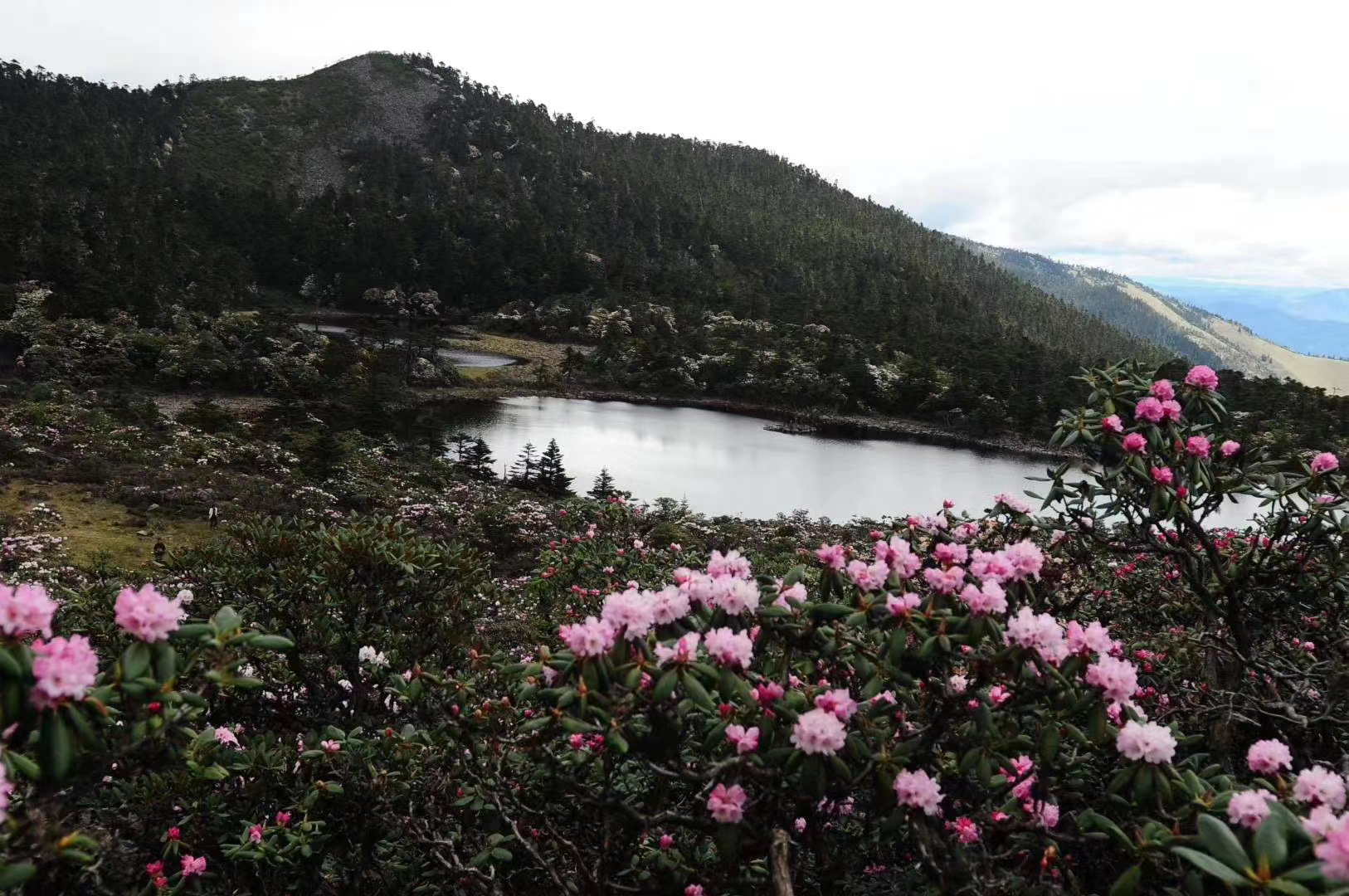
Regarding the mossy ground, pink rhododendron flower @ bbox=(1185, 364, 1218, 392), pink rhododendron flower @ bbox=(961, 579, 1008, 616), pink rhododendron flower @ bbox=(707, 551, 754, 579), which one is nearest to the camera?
pink rhododendron flower @ bbox=(961, 579, 1008, 616)

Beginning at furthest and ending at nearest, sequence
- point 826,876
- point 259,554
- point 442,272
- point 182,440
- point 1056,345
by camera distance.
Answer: point 1056,345 < point 442,272 < point 182,440 < point 259,554 < point 826,876

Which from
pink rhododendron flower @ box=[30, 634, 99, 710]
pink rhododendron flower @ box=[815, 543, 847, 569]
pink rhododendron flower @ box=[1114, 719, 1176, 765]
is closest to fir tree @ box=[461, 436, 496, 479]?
pink rhododendron flower @ box=[815, 543, 847, 569]

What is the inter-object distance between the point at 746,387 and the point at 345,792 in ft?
158

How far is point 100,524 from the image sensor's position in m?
14.8

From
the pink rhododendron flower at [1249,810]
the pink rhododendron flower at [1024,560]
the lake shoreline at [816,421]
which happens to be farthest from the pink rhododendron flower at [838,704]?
the lake shoreline at [816,421]

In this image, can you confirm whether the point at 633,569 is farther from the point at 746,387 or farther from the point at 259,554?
the point at 746,387

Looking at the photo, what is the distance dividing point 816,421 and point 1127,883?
147 ft

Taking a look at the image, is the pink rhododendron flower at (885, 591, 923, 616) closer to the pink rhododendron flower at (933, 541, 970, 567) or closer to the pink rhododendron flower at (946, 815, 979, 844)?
the pink rhododendron flower at (933, 541, 970, 567)

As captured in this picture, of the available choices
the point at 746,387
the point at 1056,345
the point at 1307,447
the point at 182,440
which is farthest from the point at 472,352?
the point at 1056,345

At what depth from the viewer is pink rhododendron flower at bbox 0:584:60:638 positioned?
151 centimetres

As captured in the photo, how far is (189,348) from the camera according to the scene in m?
34.6

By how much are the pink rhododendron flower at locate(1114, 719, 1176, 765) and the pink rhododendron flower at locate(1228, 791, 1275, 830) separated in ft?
0.66

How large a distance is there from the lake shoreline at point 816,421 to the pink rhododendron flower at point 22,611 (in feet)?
135

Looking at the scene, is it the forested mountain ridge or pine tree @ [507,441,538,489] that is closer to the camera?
pine tree @ [507,441,538,489]
